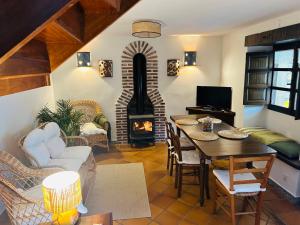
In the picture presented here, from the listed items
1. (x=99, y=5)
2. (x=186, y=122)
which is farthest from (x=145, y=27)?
(x=99, y=5)

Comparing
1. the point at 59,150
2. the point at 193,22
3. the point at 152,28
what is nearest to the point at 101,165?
the point at 59,150

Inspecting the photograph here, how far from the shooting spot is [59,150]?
3229mm

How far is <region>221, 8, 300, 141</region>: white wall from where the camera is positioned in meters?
3.41

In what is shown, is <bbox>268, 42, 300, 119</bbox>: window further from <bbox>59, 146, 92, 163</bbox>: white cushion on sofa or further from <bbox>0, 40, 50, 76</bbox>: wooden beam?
<bbox>0, 40, 50, 76</bbox>: wooden beam

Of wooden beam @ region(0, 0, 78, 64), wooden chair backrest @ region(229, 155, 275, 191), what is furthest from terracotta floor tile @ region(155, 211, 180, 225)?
wooden beam @ region(0, 0, 78, 64)

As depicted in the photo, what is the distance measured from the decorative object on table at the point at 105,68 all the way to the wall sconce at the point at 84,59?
0.26 m

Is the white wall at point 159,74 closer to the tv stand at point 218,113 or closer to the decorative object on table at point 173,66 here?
the decorative object on table at point 173,66

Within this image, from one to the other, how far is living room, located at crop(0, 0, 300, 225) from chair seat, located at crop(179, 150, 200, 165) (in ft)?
1.58

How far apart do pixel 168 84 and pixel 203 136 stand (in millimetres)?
2706

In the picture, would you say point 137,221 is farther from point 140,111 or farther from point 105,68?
point 105,68

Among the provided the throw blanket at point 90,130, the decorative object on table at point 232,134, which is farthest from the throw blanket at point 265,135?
the throw blanket at point 90,130

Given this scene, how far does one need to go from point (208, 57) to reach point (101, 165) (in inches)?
136

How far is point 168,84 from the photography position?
5.34 m

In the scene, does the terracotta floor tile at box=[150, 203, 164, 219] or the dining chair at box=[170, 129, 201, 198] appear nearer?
the terracotta floor tile at box=[150, 203, 164, 219]
